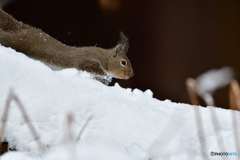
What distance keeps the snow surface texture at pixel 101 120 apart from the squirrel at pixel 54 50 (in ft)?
5.00

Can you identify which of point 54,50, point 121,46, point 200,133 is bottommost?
point 200,133

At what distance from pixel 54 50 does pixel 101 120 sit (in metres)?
2.08

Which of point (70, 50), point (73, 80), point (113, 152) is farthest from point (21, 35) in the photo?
point (113, 152)

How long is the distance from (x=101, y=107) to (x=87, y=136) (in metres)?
0.22

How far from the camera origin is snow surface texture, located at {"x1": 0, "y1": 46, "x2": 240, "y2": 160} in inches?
52.9

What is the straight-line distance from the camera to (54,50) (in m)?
3.40

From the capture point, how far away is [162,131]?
4.71ft

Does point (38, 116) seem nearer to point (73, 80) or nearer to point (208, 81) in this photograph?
point (73, 80)

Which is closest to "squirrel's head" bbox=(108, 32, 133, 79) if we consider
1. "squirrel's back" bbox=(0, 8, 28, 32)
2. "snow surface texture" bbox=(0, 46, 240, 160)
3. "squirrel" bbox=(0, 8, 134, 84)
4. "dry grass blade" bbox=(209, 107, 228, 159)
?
"squirrel" bbox=(0, 8, 134, 84)

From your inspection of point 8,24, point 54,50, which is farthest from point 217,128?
point 8,24

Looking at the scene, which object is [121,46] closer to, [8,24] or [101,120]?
[8,24]

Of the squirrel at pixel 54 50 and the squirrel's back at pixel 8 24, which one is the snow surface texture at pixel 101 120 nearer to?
the squirrel at pixel 54 50

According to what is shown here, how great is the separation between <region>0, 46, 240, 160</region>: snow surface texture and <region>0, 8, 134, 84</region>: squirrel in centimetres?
152

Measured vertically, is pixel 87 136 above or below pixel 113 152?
above
